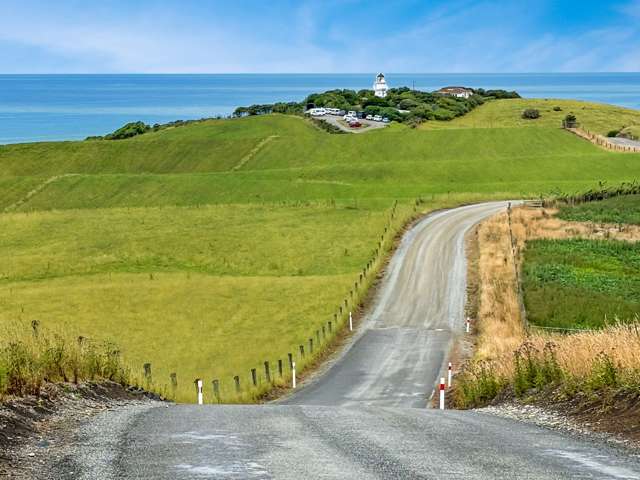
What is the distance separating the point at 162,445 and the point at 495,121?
465 ft

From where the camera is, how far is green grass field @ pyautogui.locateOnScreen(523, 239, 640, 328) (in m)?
34.0

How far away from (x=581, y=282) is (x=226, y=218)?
35.3 metres

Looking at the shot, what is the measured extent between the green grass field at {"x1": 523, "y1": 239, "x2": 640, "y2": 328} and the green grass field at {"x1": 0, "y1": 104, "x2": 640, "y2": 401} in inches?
Result: 387

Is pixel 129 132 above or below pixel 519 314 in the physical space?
above

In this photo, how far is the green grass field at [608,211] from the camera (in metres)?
61.8

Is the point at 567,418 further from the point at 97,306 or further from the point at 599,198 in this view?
the point at 599,198

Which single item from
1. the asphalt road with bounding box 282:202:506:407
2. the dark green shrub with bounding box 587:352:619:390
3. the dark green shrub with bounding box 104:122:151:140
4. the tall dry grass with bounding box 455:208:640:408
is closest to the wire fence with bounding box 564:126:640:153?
the asphalt road with bounding box 282:202:506:407

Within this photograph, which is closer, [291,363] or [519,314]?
[291,363]

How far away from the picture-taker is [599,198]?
240ft

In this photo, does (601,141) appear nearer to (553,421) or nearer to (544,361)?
(544,361)

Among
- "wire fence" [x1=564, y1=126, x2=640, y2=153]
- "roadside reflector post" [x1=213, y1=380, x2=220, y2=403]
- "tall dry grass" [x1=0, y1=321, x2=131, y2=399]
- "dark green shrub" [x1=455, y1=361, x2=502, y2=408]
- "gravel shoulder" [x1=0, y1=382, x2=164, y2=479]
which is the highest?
"wire fence" [x1=564, y1=126, x2=640, y2=153]

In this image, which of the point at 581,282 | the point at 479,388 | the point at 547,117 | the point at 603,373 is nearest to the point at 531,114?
the point at 547,117

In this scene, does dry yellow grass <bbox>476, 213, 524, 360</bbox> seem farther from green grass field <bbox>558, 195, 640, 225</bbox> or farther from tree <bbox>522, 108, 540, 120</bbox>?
tree <bbox>522, 108, 540, 120</bbox>

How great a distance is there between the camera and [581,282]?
41.1 m
